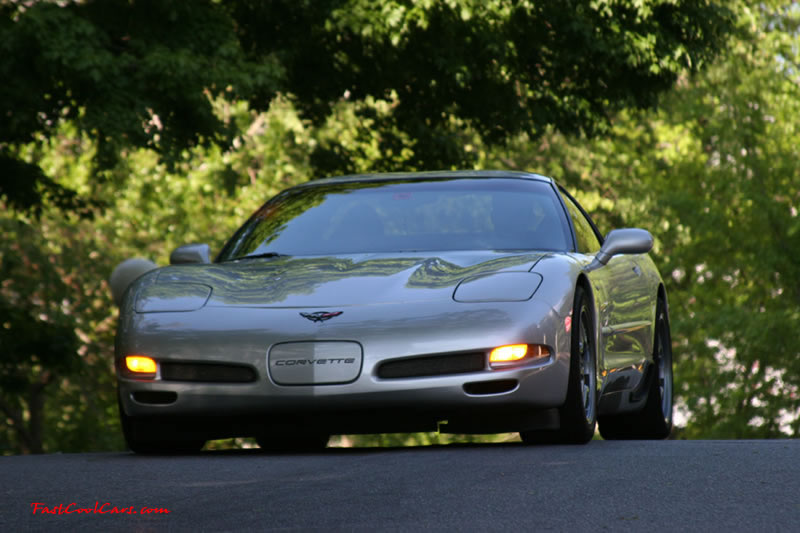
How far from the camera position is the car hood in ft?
21.4

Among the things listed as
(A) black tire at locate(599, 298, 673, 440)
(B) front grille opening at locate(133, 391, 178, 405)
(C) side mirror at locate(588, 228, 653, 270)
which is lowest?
(A) black tire at locate(599, 298, 673, 440)

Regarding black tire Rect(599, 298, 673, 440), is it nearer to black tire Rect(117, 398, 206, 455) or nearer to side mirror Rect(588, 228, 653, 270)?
Result: side mirror Rect(588, 228, 653, 270)

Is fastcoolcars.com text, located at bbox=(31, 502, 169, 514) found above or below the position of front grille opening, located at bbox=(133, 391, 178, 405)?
above

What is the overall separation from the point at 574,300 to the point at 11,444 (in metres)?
21.4

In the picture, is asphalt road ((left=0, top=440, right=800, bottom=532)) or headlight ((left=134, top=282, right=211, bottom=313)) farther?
headlight ((left=134, top=282, right=211, bottom=313))

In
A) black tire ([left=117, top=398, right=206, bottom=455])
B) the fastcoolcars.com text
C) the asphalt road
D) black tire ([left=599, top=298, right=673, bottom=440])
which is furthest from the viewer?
black tire ([left=599, top=298, right=673, bottom=440])

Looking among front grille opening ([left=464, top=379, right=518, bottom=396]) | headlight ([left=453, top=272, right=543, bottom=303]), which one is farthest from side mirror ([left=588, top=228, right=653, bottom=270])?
front grille opening ([left=464, top=379, right=518, bottom=396])

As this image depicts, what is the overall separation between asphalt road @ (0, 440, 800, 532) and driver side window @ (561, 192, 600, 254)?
141 centimetres

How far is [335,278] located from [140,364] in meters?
0.96

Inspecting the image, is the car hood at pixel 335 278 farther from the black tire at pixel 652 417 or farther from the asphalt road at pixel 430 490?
the black tire at pixel 652 417

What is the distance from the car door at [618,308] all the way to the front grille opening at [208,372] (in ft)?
5.99

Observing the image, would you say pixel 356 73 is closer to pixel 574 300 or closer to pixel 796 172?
pixel 574 300

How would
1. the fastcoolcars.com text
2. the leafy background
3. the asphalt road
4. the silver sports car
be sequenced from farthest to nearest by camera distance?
the leafy background
the silver sports car
the fastcoolcars.com text
the asphalt road

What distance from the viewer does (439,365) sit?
6379 millimetres
